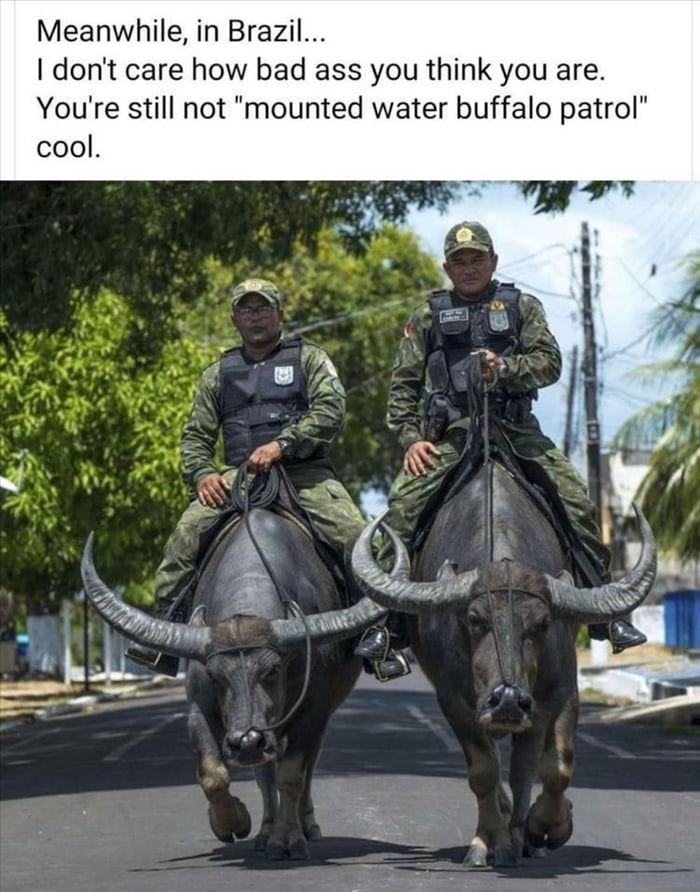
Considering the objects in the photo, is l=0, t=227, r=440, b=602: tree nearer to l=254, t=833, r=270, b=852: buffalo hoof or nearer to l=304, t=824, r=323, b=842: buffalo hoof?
l=304, t=824, r=323, b=842: buffalo hoof

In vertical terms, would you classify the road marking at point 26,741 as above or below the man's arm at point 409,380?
below

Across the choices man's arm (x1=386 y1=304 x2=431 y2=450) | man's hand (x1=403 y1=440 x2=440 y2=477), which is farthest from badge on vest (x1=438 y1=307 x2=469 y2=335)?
man's hand (x1=403 y1=440 x2=440 y2=477)

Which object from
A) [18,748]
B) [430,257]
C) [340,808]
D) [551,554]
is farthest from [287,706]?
[430,257]

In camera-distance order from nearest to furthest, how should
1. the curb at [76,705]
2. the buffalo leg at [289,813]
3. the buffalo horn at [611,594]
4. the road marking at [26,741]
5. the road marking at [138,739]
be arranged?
the buffalo horn at [611,594], the buffalo leg at [289,813], the road marking at [138,739], the road marking at [26,741], the curb at [76,705]

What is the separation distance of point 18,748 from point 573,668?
1668 cm

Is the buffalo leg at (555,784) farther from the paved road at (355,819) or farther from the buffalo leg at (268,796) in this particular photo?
the buffalo leg at (268,796)

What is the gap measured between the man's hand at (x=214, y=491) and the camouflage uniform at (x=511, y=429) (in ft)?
3.19

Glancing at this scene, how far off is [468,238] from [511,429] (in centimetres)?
112

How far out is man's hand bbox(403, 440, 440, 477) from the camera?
12875 millimetres

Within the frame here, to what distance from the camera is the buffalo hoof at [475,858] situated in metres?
12.1

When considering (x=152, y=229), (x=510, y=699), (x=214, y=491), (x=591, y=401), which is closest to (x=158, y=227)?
(x=152, y=229)

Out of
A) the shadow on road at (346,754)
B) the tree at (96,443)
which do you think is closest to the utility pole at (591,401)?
the tree at (96,443)

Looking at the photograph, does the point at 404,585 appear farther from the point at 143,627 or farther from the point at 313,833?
the point at 313,833

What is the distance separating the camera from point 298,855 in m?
12.7
